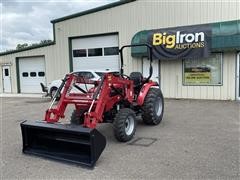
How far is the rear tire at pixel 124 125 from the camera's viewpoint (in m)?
5.89

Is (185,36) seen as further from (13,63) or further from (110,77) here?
(13,63)

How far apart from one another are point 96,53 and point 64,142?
39.8ft

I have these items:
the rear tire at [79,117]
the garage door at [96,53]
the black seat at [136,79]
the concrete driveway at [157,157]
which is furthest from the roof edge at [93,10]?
the rear tire at [79,117]

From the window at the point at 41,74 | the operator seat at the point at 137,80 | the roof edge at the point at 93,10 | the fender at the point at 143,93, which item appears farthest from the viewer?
the window at the point at 41,74

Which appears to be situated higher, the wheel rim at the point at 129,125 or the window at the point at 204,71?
the window at the point at 204,71

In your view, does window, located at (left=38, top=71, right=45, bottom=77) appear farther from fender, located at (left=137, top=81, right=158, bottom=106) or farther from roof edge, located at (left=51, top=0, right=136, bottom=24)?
fender, located at (left=137, top=81, right=158, bottom=106)

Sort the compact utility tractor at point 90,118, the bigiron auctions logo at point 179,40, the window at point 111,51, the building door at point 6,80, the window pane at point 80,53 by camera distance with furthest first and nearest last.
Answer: the building door at point 6,80 < the window pane at point 80,53 < the window at point 111,51 < the bigiron auctions logo at point 179,40 < the compact utility tractor at point 90,118

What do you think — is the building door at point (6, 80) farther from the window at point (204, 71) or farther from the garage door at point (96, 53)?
the window at point (204, 71)

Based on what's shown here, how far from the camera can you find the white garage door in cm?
1952

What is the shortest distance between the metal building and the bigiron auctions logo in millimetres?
625

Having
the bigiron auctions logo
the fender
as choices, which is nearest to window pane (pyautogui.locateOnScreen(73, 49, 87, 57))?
the bigiron auctions logo

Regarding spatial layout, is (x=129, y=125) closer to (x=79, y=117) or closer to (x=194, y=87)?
(x=79, y=117)

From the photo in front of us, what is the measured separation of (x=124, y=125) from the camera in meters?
5.98

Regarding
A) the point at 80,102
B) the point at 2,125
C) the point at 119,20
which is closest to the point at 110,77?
the point at 80,102
